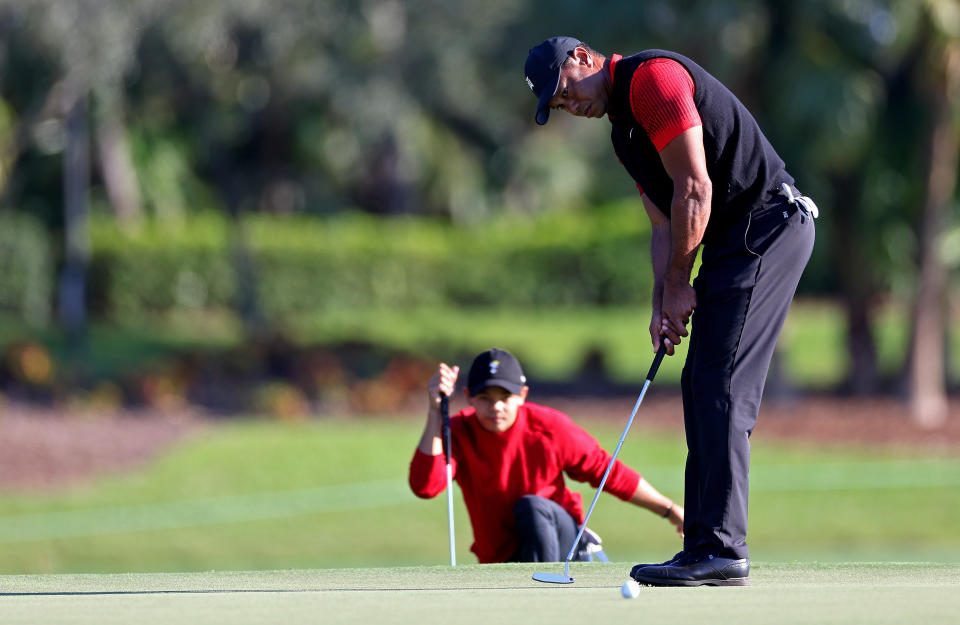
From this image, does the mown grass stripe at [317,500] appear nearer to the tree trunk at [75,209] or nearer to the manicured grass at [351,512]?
the manicured grass at [351,512]

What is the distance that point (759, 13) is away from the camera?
1866 centimetres

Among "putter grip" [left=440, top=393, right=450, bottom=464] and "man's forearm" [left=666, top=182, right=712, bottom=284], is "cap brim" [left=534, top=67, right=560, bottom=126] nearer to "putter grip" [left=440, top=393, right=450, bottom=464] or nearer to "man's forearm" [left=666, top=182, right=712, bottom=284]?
"man's forearm" [left=666, top=182, right=712, bottom=284]

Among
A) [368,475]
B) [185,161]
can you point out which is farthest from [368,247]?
[368,475]

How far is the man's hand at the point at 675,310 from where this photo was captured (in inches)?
184

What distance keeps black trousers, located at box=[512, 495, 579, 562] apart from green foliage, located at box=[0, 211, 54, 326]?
22.3 m

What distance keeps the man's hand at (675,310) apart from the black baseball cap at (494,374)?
1.24 meters

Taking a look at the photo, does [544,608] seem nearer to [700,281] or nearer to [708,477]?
[708,477]

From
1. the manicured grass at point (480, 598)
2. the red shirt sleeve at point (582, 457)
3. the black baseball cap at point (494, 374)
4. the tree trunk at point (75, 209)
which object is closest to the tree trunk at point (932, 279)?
the tree trunk at point (75, 209)

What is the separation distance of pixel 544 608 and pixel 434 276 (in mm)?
26724

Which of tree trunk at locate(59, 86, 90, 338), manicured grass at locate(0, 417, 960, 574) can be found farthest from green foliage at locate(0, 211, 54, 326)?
manicured grass at locate(0, 417, 960, 574)

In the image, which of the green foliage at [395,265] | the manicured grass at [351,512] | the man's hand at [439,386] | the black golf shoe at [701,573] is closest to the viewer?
the black golf shoe at [701,573]

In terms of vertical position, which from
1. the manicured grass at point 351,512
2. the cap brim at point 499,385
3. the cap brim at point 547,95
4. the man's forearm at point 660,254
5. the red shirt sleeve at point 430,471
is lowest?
the manicured grass at point 351,512

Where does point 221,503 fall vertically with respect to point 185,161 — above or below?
below

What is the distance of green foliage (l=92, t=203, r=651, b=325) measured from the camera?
97.0 feet
